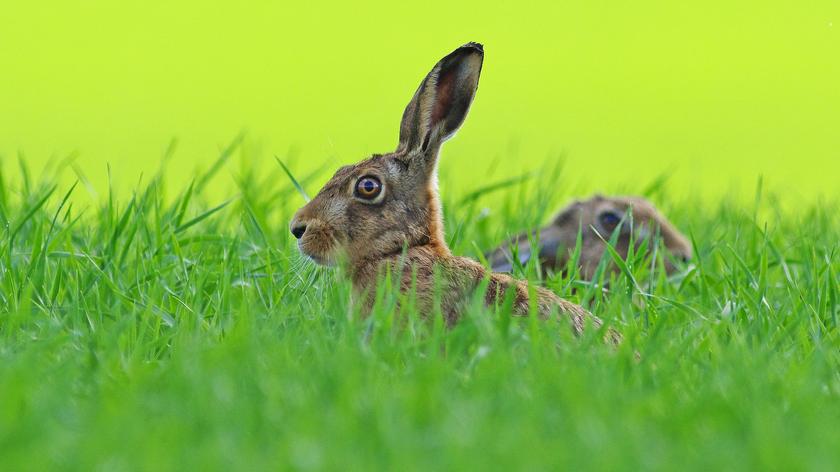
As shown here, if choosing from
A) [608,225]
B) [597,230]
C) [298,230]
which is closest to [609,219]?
[608,225]

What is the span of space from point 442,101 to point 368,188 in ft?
1.65

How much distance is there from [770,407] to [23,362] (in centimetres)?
210

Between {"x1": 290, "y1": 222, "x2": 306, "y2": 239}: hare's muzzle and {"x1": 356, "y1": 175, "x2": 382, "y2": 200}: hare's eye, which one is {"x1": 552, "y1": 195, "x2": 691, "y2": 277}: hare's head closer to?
{"x1": 356, "y1": 175, "x2": 382, "y2": 200}: hare's eye

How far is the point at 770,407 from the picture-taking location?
13.0ft

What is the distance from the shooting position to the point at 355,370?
4059 mm

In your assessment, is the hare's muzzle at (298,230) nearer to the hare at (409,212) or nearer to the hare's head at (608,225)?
the hare at (409,212)

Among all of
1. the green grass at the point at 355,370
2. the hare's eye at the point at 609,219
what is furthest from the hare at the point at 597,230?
the green grass at the point at 355,370

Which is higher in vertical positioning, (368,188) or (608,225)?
(368,188)

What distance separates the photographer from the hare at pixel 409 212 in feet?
18.2

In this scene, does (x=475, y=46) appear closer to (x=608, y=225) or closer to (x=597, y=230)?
(x=597, y=230)

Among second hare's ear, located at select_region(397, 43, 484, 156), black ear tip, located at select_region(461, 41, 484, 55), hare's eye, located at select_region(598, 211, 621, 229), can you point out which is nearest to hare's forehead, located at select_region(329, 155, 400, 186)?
second hare's ear, located at select_region(397, 43, 484, 156)

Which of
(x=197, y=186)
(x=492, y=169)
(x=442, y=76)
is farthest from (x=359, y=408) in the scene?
(x=492, y=169)

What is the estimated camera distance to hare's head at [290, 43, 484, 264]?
5.74 meters

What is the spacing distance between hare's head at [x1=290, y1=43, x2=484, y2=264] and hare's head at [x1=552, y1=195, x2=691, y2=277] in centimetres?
212
